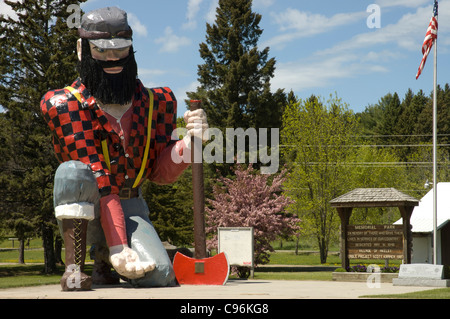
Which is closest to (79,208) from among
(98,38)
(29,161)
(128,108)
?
(128,108)

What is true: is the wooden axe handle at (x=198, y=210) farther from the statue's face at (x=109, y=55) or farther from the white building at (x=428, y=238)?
the white building at (x=428, y=238)

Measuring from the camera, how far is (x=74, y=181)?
7.84 m

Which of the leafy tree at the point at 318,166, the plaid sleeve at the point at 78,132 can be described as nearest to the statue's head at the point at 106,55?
the plaid sleeve at the point at 78,132

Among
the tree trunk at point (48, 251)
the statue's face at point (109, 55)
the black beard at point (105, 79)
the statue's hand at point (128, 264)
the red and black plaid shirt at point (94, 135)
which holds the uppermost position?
the statue's face at point (109, 55)

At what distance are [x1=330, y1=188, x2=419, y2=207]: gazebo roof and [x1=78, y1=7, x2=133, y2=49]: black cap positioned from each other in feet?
34.8

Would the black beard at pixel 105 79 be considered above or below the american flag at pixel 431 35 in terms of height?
below

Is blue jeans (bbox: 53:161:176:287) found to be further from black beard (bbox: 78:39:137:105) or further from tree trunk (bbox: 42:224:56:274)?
tree trunk (bbox: 42:224:56:274)

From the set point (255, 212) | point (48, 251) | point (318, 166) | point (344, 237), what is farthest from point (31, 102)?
point (318, 166)

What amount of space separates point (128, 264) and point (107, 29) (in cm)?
329

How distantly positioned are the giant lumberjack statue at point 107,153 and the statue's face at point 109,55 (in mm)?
14

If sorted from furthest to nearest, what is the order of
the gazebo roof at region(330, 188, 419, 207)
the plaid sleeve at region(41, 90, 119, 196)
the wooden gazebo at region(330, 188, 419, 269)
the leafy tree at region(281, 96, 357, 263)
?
the leafy tree at region(281, 96, 357, 263)
the gazebo roof at region(330, 188, 419, 207)
the wooden gazebo at region(330, 188, 419, 269)
the plaid sleeve at region(41, 90, 119, 196)

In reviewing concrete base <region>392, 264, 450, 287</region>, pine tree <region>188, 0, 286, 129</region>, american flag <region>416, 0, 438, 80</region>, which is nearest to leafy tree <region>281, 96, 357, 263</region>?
pine tree <region>188, 0, 286, 129</region>

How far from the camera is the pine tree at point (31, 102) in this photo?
2228 centimetres

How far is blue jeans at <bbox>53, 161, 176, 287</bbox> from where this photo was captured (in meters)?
7.85
